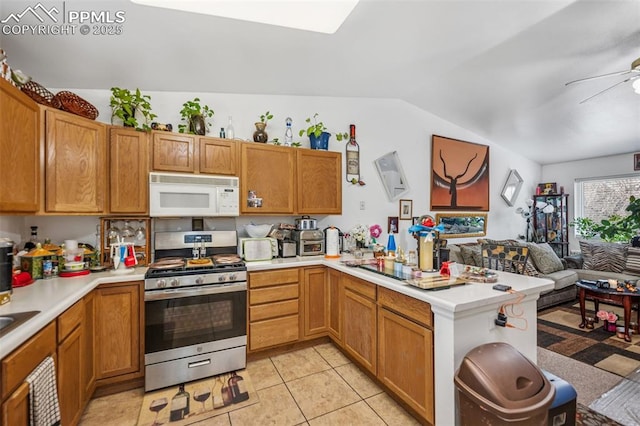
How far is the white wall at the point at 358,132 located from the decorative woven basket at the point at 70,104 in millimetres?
444

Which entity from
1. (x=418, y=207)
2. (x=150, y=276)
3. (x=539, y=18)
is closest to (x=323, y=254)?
(x=150, y=276)

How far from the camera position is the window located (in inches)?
194

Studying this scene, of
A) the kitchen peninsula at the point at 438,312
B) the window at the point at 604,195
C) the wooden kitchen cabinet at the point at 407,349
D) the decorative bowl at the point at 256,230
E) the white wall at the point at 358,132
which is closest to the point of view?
the kitchen peninsula at the point at 438,312

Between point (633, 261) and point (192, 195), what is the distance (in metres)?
6.01

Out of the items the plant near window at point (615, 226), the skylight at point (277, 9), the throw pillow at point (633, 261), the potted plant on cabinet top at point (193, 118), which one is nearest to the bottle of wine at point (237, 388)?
the potted plant on cabinet top at point (193, 118)

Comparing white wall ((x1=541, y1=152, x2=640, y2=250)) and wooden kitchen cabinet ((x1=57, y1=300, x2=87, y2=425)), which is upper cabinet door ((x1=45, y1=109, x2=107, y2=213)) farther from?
white wall ((x1=541, y1=152, x2=640, y2=250))

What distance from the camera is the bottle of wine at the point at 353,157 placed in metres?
3.69

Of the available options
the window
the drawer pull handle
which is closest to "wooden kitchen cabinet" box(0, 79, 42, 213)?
the drawer pull handle

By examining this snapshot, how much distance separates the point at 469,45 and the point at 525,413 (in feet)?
9.34

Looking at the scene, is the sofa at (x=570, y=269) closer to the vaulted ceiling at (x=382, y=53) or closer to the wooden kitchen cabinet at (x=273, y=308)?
the vaulted ceiling at (x=382, y=53)

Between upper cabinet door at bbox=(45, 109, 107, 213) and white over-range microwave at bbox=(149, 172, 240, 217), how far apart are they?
40 centimetres

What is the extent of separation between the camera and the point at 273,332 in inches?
103

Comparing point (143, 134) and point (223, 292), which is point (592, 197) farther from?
point (143, 134)

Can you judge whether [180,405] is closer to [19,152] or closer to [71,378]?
[71,378]
